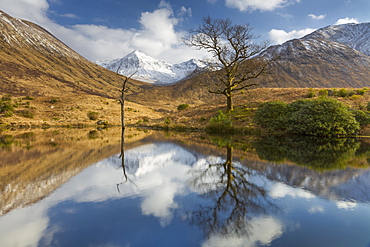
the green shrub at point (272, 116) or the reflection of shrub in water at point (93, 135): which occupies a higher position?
the green shrub at point (272, 116)

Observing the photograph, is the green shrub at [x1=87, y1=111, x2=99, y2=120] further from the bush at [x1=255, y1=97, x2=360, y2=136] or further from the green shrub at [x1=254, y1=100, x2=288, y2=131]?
the bush at [x1=255, y1=97, x2=360, y2=136]

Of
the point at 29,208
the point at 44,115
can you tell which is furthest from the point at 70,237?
the point at 44,115

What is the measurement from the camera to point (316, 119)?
19844 millimetres

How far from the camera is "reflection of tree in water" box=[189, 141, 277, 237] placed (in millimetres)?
4199

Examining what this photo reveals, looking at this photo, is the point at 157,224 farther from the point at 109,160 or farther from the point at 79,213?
the point at 109,160

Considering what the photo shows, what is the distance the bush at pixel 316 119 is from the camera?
1948cm

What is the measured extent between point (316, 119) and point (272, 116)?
13.7ft

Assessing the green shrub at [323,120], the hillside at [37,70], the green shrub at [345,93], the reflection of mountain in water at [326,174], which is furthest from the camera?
the hillside at [37,70]

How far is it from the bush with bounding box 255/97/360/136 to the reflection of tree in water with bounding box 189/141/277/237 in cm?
1457

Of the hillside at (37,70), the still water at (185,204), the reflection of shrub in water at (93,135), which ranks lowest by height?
the still water at (185,204)

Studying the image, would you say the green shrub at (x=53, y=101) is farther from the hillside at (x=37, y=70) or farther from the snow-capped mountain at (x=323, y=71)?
the snow-capped mountain at (x=323, y=71)


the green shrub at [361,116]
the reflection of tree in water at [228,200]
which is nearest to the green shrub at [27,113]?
the reflection of tree in water at [228,200]

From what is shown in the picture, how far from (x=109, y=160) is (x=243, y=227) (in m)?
7.24

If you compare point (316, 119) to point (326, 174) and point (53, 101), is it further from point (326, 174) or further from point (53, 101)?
point (53, 101)
